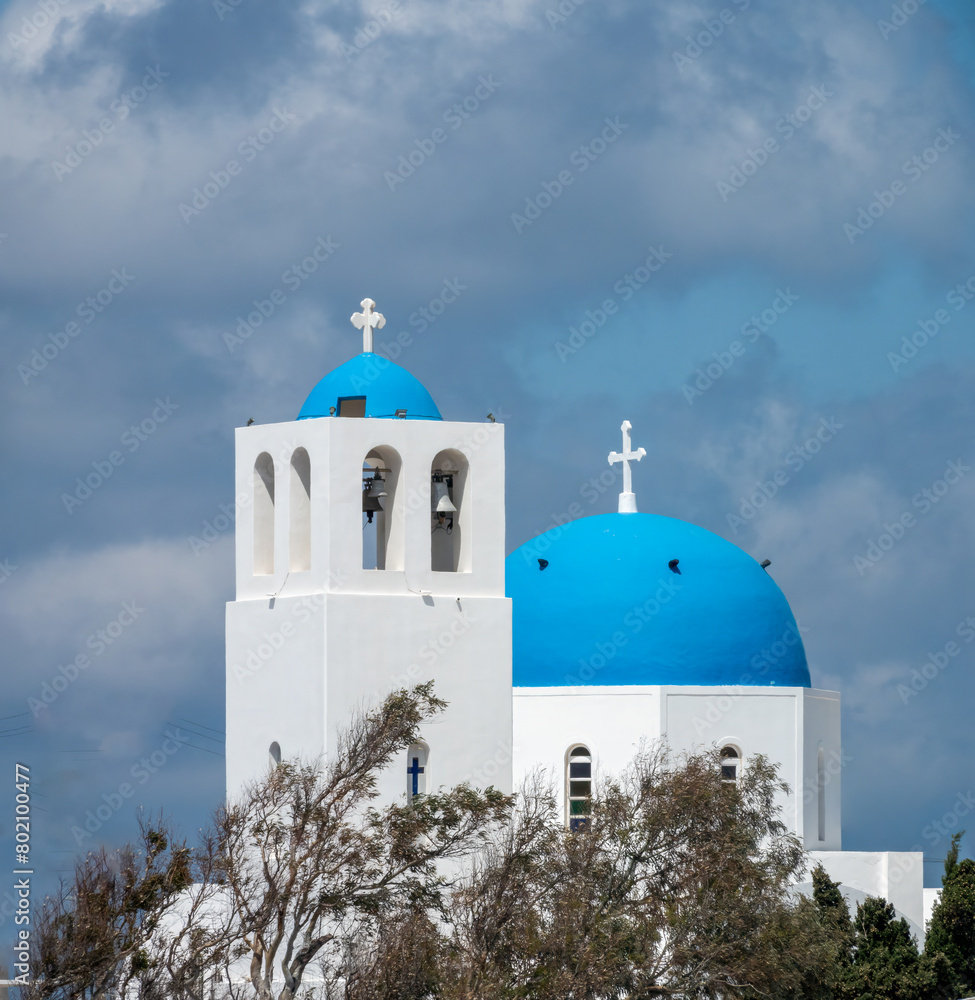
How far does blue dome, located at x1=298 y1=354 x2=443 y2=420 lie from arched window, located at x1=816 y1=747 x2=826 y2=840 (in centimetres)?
1171

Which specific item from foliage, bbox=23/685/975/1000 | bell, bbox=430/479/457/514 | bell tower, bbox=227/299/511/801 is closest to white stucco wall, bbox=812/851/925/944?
foliage, bbox=23/685/975/1000

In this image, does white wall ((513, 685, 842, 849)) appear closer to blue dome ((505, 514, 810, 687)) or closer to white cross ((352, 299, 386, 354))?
blue dome ((505, 514, 810, 687))

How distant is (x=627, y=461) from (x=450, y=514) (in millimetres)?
9599

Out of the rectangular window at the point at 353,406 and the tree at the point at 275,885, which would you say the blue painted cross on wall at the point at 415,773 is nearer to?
the tree at the point at 275,885

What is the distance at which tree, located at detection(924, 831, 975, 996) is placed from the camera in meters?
34.3

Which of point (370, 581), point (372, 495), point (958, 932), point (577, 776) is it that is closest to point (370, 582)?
point (370, 581)

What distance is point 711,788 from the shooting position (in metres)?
28.3

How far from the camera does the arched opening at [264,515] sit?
99.7 feet

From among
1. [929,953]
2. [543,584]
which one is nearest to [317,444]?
[543,584]

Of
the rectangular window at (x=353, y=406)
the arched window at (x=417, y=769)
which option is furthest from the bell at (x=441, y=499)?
the arched window at (x=417, y=769)

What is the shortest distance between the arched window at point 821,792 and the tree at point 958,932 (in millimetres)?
3404

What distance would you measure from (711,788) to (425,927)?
197 inches

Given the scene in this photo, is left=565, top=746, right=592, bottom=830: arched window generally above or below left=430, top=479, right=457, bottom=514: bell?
below

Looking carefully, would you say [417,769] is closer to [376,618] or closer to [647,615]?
[376,618]
